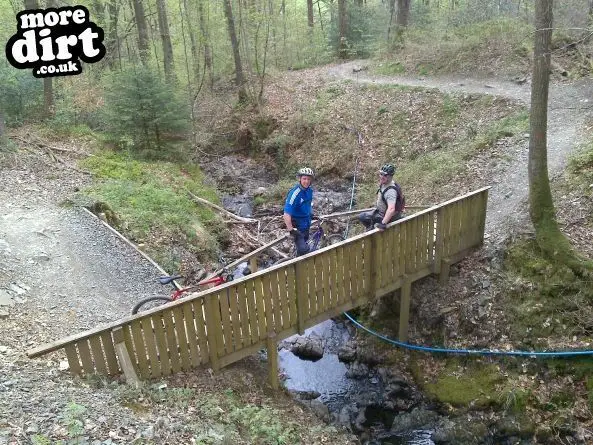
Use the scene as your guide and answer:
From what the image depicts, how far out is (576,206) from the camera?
1014 centimetres

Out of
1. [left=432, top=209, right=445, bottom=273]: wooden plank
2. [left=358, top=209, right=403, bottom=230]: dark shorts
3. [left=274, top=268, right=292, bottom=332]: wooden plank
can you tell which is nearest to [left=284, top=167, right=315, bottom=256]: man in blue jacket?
[left=358, top=209, right=403, bottom=230]: dark shorts

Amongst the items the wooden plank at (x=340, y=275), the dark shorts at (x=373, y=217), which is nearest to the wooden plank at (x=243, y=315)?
the wooden plank at (x=340, y=275)

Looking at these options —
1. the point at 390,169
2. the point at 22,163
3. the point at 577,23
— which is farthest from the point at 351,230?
the point at 577,23

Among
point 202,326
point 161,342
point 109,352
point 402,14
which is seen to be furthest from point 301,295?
point 402,14

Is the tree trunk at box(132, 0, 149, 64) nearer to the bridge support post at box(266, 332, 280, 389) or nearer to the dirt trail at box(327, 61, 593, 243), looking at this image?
the dirt trail at box(327, 61, 593, 243)

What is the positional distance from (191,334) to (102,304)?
2.64 metres

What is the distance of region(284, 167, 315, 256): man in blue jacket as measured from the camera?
8852mm

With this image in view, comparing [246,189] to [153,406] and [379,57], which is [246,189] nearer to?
[379,57]

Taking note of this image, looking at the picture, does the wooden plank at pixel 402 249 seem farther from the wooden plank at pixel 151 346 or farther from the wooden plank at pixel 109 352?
the wooden plank at pixel 109 352

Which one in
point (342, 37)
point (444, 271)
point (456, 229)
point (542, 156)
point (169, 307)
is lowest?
point (444, 271)

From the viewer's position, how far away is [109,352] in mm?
6238

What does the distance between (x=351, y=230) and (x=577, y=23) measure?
37.2ft

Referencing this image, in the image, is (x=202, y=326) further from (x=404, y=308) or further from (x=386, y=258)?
(x=404, y=308)
